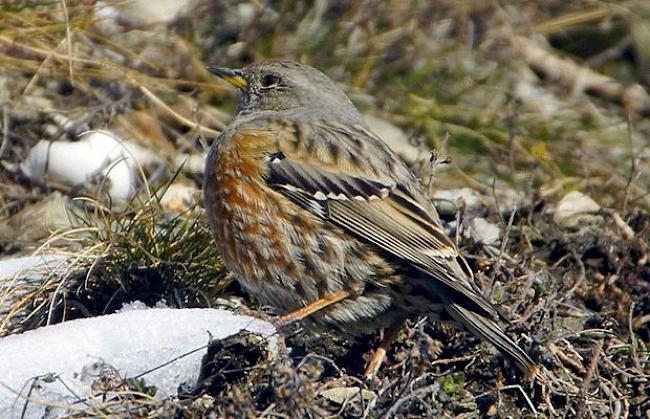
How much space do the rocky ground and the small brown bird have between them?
0.20 m

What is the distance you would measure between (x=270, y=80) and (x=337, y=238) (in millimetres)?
1372

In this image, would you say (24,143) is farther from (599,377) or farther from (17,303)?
(599,377)

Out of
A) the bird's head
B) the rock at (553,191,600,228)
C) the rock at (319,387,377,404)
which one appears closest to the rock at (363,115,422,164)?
the rock at (553,191,600,228)

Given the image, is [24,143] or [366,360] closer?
[366,360]

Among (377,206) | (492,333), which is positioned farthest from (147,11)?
(492,333)

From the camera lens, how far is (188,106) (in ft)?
25.5

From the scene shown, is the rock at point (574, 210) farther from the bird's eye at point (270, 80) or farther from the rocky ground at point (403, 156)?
the bird's eye at point (270, 80)

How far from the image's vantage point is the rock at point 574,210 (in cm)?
668

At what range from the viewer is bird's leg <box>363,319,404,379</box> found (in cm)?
518

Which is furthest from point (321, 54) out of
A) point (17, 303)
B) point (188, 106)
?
point (17, 303)

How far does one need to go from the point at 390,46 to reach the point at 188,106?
5.43 ft

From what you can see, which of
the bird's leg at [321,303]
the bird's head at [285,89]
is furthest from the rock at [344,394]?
the bird's head at [285,89]

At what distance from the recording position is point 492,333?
4836 mm

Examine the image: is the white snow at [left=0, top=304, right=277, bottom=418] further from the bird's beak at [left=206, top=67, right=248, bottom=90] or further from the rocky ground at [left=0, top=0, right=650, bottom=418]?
the bird's beak at [left=206, top=67, right=248, bottom=90]
